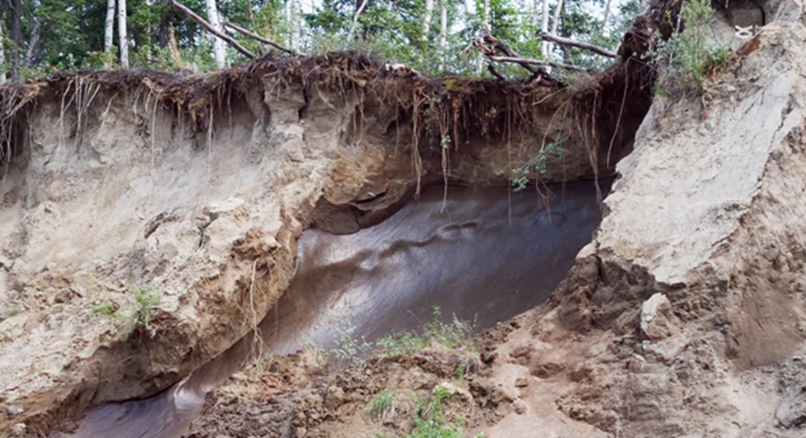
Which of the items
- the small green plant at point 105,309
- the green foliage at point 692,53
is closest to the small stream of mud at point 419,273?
the small green plant at point 105,309

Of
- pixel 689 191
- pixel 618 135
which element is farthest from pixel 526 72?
pixel 689 191

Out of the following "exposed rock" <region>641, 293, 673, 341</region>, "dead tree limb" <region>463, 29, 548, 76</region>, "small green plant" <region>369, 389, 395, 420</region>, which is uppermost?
"dead tree limb" <region>463, 29, 548, 76</region>

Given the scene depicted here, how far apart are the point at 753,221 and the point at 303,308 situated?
13.6 ft

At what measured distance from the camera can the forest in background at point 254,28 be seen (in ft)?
30.9

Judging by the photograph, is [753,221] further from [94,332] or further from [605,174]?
[94,332]

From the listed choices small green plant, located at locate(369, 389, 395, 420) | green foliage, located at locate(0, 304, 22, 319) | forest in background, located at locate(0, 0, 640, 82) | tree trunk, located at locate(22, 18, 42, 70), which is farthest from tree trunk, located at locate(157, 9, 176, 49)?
small green plant, located at locate(369, 389, 395, 420)

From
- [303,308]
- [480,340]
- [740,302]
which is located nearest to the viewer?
[740,302]

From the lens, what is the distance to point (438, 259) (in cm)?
736

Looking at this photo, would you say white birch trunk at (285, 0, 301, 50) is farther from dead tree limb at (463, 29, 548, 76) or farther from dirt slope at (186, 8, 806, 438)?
dirt slope at (186, 8, 806, 438)

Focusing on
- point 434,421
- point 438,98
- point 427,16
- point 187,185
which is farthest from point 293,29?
point 434,421

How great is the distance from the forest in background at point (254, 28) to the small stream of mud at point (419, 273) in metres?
1.61

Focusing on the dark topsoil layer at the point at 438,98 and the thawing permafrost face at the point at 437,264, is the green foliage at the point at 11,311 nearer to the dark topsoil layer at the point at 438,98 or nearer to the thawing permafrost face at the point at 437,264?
the thawing permafrost face at the point at 437,264

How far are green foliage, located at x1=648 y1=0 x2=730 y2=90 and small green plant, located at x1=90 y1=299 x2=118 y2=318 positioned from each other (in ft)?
16.3

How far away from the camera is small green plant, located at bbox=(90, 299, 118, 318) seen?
6473 millimetres
